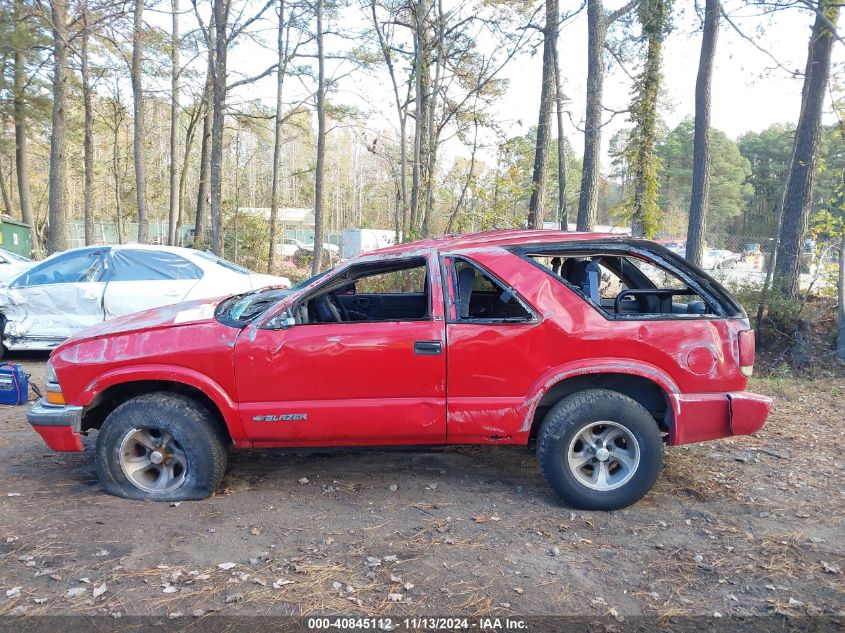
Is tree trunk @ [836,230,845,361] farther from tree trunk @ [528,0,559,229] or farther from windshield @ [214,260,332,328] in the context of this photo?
windshield @ [214,260,332,328]

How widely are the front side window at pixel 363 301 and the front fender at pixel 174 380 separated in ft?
2.29

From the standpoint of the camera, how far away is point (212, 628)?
8.74ft

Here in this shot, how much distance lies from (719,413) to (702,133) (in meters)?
9.41

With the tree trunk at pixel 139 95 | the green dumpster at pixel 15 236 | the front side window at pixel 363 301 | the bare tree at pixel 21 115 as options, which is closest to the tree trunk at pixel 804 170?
the front side window at pixel 363 301

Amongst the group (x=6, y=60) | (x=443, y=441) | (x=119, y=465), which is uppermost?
(x=6, y=60)

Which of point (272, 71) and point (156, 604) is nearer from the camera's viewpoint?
point (156, 604)

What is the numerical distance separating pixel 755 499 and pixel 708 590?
1.34m

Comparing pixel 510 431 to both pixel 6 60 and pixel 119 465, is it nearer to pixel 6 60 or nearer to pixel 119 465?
pixel 119 465

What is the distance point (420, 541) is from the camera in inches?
135

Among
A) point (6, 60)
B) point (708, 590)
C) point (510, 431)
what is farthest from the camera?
point (6, 60)

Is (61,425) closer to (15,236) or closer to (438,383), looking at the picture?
(438,383)

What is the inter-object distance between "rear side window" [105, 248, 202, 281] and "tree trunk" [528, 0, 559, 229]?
30.3ft

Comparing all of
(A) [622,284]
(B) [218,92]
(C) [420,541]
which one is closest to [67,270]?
(C) [420,541]

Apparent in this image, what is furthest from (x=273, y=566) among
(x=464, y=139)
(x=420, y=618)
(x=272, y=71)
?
(x=272, y=71)
